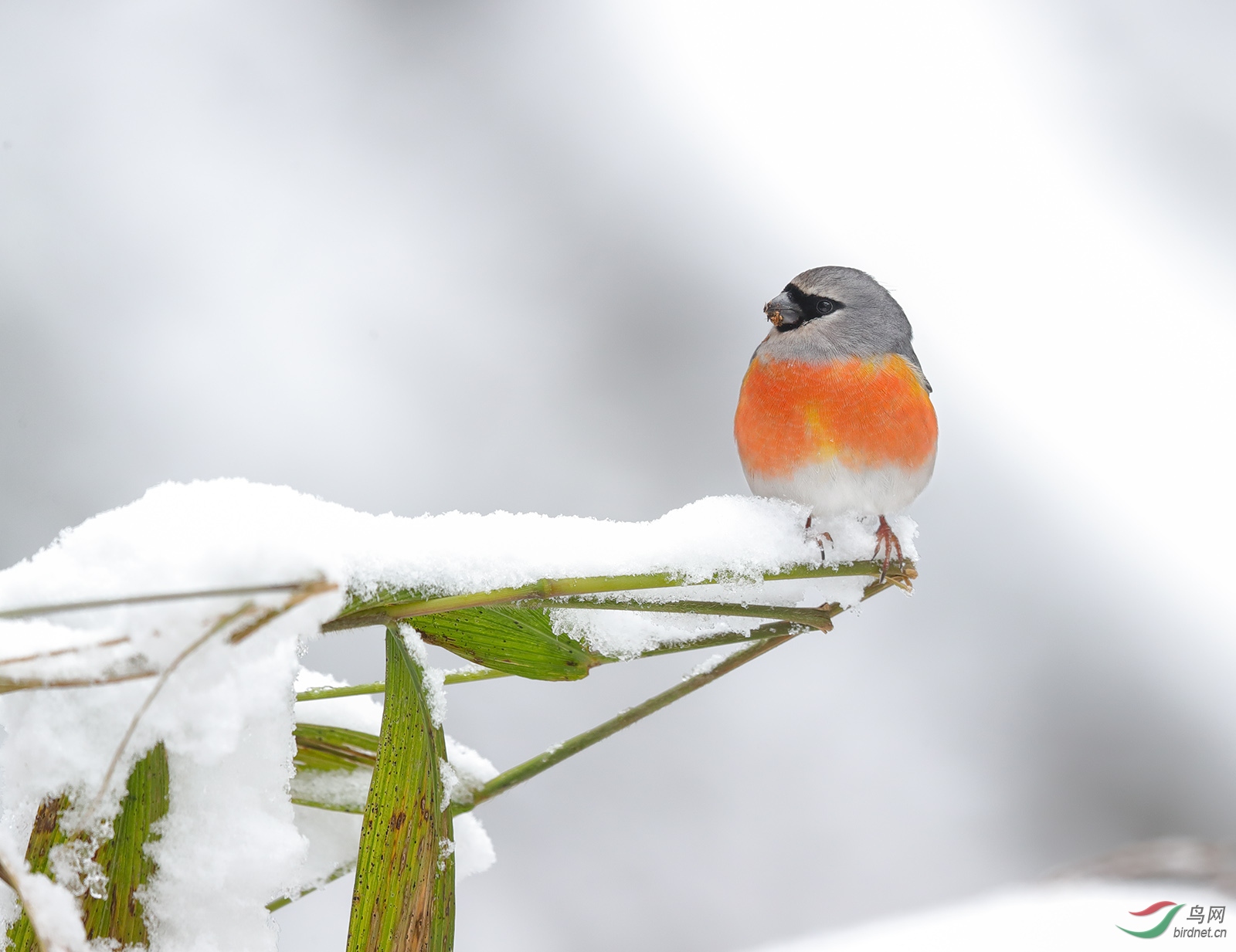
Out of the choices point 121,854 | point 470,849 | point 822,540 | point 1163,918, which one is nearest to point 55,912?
point 121,854

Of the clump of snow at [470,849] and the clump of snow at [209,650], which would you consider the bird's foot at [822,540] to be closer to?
the clump of snow at [209,650]

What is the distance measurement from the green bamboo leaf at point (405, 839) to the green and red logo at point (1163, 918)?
1099 mm

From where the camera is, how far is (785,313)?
1.04 metres

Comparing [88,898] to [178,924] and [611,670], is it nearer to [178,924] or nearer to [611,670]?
[178,924]

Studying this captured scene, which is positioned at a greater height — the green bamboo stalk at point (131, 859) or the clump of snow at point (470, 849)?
the green bamboo stalk at point (131, 859)

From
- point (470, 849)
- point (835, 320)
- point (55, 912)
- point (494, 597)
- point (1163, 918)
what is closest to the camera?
point (55, 912)

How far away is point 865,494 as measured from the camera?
2.95 ft

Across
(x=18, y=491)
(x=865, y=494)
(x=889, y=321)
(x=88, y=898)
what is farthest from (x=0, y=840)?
(x=18, y=491)

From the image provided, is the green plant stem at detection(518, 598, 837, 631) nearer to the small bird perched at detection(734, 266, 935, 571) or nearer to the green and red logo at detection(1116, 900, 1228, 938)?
the small bird perched at detection(734, 266, 935, 571)

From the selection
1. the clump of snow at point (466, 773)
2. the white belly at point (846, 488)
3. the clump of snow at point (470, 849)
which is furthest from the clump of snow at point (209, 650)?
the white belly at point (846, 488)

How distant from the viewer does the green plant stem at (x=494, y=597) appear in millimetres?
475

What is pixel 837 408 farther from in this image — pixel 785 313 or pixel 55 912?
pixel 55 912

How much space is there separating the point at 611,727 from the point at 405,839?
0.16 m

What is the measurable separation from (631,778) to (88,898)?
1.99 m
